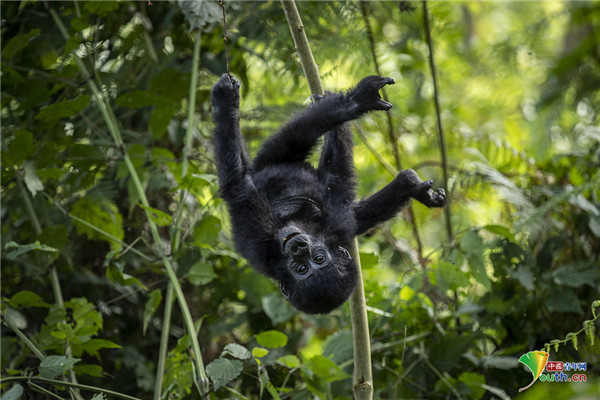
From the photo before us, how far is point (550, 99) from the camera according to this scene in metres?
6.61

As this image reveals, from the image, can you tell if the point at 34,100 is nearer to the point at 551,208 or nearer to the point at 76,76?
the point at 76,76

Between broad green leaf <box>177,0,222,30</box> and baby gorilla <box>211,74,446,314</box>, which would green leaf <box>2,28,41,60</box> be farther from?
baby gorilla <box>211,74,446,314</box>

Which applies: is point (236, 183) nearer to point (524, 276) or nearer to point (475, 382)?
point (475, 382)

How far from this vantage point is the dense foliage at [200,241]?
3.33m

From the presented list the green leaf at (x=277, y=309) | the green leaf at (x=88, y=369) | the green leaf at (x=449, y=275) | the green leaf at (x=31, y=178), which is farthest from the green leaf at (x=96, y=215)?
the green leaf at (x=449, y=275)

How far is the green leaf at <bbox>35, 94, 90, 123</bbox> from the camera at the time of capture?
3301 millimetres

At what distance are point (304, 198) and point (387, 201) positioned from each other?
0.46 metres

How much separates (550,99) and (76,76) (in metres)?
5.01

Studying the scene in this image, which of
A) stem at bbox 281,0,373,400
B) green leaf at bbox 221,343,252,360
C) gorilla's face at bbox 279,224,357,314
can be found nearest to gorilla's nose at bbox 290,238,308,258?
gorilla's face at bbox 279,224,357,314

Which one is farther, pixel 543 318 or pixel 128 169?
pixel 543 318

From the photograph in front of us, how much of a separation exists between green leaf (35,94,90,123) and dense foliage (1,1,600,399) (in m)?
0.01

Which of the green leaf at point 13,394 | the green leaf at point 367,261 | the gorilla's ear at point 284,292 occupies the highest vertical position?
the green leaf at point 367,261

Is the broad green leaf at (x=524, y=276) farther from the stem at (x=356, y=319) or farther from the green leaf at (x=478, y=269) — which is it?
the stem at (x=356, y=319)

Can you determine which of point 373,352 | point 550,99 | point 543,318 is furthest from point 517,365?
point 550,99
